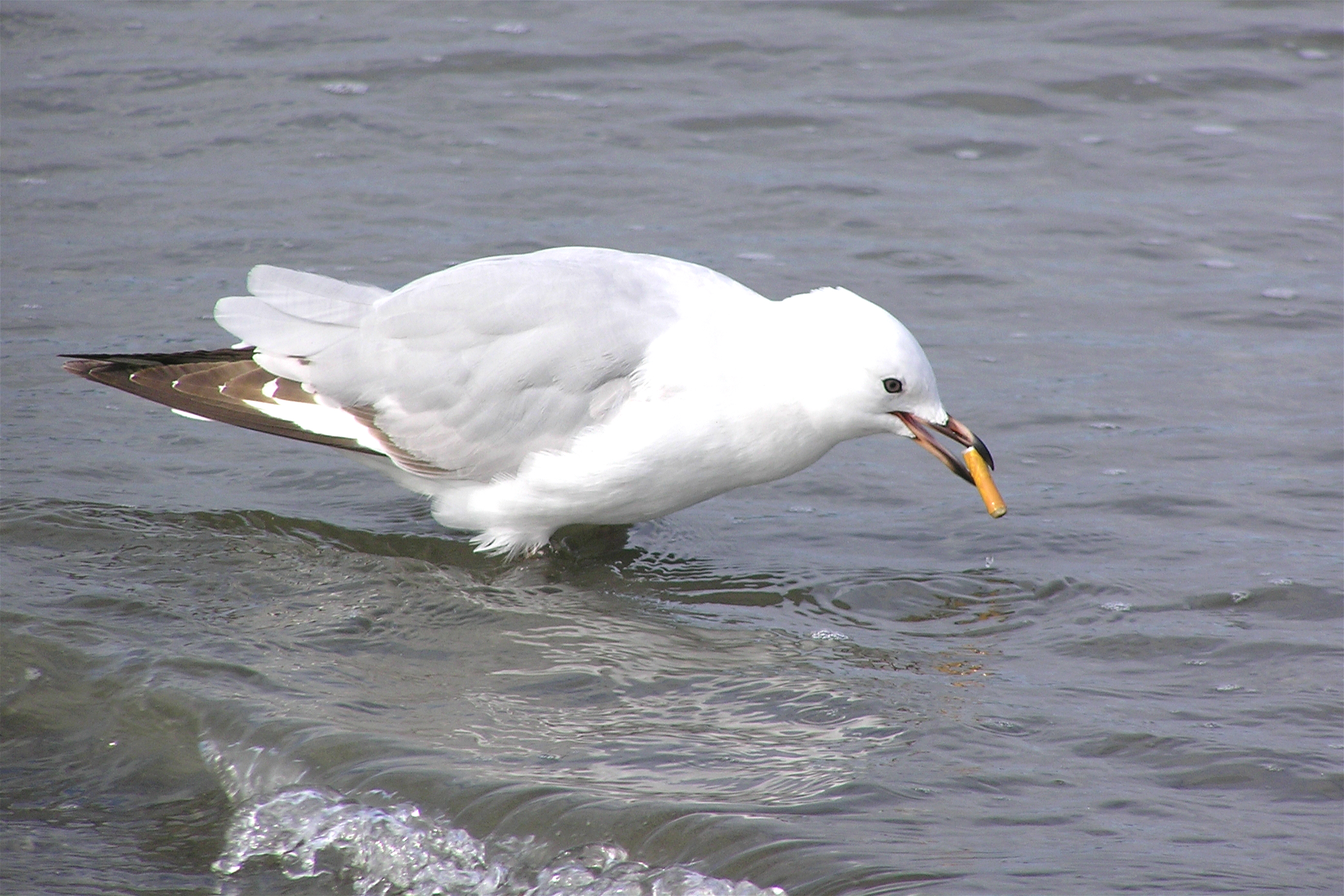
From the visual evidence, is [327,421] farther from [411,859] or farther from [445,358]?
[411,859]

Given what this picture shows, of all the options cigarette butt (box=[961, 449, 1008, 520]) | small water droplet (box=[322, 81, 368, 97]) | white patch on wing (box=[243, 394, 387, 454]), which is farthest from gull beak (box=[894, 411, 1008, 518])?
small water droplet (box=[322, 81, 368, 97])

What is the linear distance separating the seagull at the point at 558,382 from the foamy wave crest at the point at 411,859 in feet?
4.95

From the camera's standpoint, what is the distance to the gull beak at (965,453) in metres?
5.05

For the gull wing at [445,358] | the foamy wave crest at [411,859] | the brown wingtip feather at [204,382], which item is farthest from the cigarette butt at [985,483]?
the brown wingtip feather at [204,382]

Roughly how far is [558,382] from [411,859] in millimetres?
1800

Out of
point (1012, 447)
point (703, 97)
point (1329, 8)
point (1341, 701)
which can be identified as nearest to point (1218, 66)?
point (1329, 8)

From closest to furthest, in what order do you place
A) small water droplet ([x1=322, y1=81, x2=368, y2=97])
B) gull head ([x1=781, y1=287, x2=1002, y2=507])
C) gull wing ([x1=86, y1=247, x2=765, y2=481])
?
gull head ([x1=781, y1=287, x2=1002, y2=507])
gull wing ([x1=86, y1=247, x2=765, y2=481])
small water droplet ([x1=322, y1=81, x2=368, y2=97])

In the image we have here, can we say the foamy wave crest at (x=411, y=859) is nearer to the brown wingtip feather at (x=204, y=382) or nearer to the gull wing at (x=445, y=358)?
the gull wing at (x=445, y=358)

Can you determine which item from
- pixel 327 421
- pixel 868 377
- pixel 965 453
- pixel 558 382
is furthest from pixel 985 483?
pixel 327 421

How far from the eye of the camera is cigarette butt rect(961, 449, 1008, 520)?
511cm

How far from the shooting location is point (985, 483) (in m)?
5.12

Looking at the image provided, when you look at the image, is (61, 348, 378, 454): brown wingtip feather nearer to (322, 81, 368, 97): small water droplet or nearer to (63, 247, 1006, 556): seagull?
(63, 247, 1006, 556): seagull

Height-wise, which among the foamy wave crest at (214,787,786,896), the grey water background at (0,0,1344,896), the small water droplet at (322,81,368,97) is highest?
the small water droplet at (322,81,368,97)

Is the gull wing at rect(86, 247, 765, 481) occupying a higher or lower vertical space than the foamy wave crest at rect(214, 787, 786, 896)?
higher
